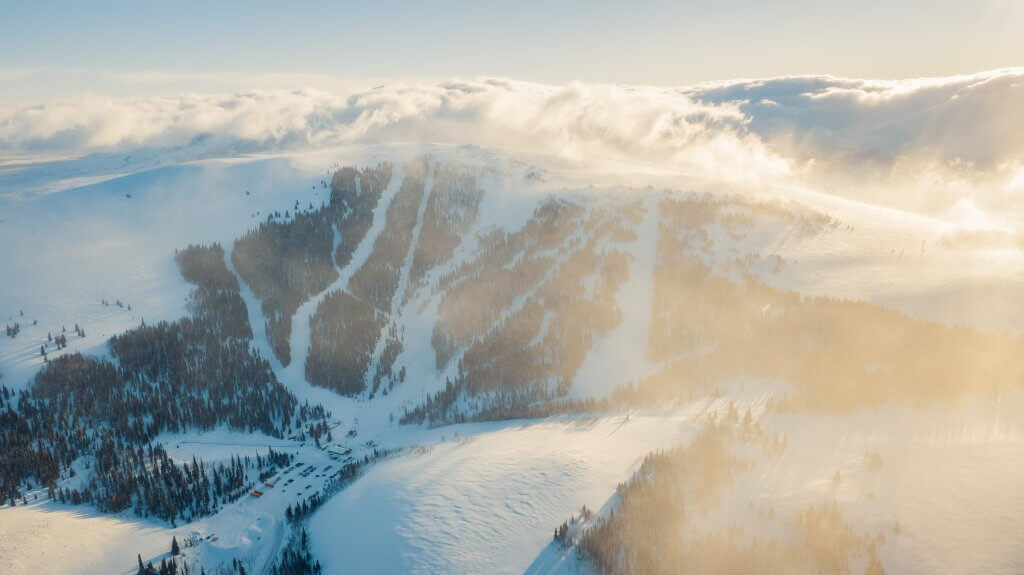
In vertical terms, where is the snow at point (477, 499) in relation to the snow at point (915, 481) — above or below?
below

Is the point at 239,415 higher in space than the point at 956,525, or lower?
lower

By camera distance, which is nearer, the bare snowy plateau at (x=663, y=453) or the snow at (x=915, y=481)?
the snow at (x=915, y=481)

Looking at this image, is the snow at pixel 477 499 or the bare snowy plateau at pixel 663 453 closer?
the bare snowy plateau at pixel 663 453

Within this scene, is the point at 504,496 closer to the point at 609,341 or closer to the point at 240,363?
the point at 609,341

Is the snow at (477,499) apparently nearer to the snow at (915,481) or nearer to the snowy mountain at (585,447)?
the snowy mountain at (585,447)

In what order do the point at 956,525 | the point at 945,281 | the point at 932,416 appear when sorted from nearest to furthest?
1. the point at 956,525
2. the point at 932,416
3. the point at 945,281

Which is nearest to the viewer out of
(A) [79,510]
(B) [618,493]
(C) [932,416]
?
(B) [618,493]

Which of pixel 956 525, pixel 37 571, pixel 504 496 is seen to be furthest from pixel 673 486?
pixel 37 571

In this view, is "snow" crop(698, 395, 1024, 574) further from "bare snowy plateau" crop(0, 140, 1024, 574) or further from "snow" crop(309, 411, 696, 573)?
"snow" crop(309, 411, 696, 573)

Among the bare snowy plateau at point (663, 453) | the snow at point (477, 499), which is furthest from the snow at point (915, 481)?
the snow at point (477, 499)

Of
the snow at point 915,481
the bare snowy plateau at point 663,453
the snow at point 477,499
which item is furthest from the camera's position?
the snow at point 477,499

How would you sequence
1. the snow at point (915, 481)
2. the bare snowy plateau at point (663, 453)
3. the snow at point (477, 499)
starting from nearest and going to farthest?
1. the snow at point (915, 481)
2. the bare snowy plateau at point (663, 453)
3. the snow at point (477, 499)
